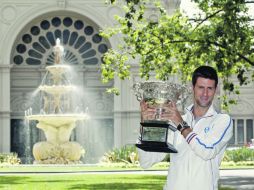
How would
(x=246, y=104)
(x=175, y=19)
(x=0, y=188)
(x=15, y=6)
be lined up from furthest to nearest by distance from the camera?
(x=246, y=104) < (x=15, y=6) < (x=175, y=19) < (x=0, y=188)

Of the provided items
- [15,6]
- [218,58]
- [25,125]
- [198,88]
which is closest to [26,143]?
[25,125]

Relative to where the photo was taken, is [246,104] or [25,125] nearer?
[25,125]

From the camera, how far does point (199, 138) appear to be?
16.5 ft

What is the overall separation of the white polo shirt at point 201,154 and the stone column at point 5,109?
Answer: 4345 centimetres

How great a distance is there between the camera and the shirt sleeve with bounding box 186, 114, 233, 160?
4.97m

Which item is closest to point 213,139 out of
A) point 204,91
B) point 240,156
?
point 204,91

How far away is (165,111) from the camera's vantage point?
16.4 ft

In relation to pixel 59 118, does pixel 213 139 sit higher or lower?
higher

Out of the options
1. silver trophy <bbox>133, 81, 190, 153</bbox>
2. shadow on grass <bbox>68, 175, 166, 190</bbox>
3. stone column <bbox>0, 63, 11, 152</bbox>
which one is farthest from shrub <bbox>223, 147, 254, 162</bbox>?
silver trophy <bbox>133, 81, 190, 153</bbox>

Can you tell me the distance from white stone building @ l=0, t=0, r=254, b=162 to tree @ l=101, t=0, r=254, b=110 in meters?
24.9

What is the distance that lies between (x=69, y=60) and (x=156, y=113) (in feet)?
154

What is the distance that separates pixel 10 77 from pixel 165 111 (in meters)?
46.5

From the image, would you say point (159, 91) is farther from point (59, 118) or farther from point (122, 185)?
point (59, 118)

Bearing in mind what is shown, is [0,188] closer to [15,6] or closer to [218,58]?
[218,58]
